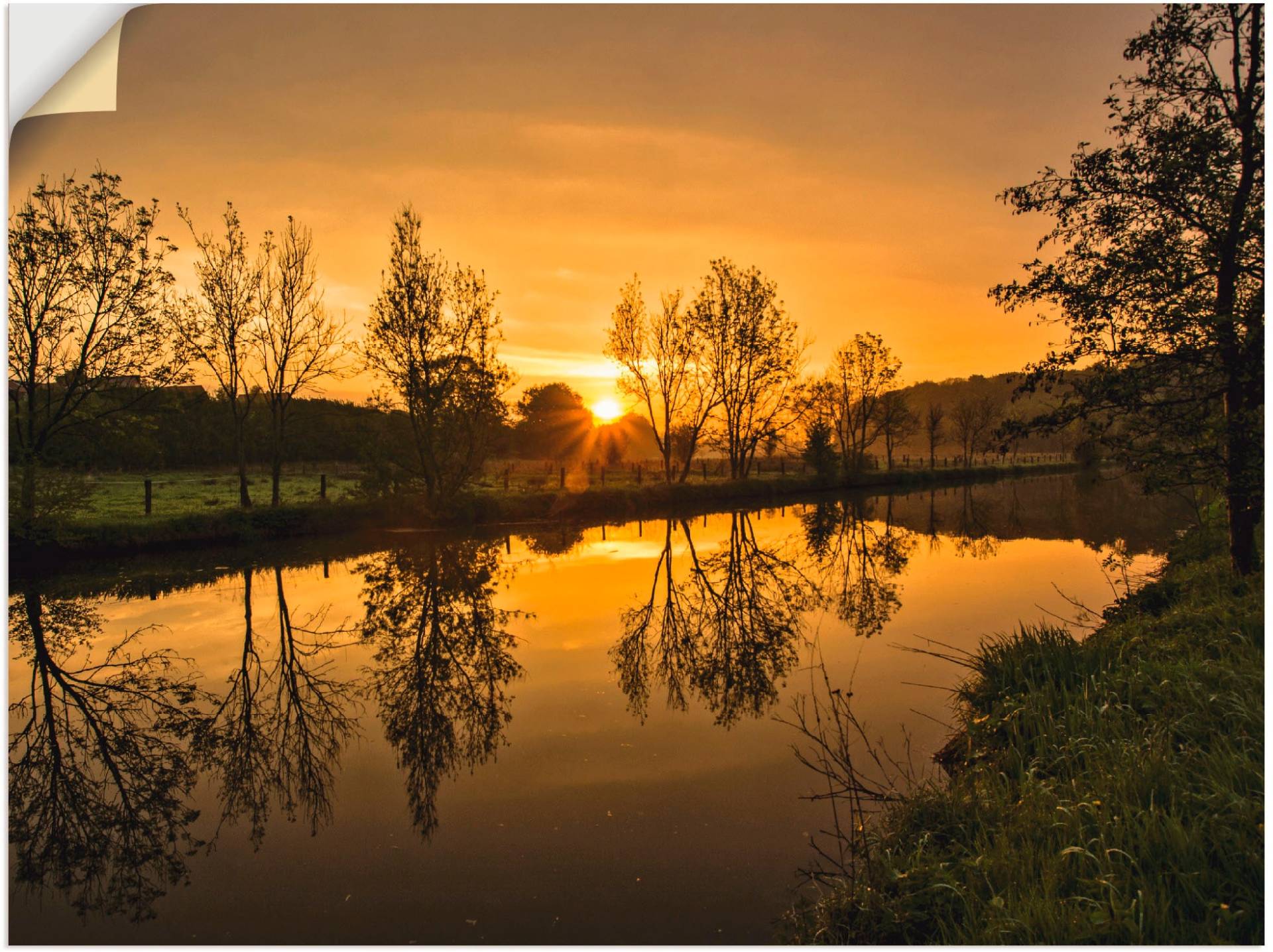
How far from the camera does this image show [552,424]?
67125 millimetres

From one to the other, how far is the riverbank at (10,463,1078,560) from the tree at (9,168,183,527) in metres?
2.16

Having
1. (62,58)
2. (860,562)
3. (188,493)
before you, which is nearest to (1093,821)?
(62,58)

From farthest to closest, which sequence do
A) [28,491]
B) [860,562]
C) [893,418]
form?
1. [893,418]
2. [860,562]
3. [28,491]

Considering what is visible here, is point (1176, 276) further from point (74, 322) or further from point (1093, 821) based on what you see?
point (74, 322)

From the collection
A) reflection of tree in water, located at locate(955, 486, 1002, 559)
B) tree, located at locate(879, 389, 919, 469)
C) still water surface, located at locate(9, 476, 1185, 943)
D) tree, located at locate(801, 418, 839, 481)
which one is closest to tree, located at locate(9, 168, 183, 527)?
still water surface, located at locate(9, 476, 1185, 943)

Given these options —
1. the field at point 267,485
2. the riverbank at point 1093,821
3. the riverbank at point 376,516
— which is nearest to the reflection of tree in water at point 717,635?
the riverbank at point 1093,821

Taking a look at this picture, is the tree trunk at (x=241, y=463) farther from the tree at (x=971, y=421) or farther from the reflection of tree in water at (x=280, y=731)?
the tree at (x=971, y=421)

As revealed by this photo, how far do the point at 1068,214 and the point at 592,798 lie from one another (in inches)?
310

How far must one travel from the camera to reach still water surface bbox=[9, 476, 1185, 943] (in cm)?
373

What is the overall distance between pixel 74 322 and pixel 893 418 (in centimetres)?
5039

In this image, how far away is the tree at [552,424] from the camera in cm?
6556

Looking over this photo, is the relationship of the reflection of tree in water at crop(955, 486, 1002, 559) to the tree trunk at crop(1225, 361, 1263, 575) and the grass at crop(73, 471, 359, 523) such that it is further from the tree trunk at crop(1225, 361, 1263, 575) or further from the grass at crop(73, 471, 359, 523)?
the grass at crop(73, 471, 359, 523)

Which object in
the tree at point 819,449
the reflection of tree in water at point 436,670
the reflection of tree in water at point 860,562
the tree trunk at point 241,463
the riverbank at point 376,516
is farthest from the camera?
the tree at point 819,449

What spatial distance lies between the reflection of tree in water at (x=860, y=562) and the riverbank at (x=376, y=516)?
668 centimetres
